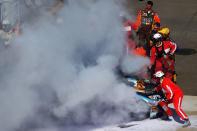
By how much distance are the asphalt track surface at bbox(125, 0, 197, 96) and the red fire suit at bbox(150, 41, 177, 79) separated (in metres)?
1.15

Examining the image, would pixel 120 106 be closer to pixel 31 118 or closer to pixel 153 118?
pixel 153 118

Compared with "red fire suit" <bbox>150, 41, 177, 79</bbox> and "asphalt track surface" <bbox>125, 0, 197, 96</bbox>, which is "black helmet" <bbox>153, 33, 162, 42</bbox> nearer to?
"red fire suit" <bbox>150, 41, 177, 79</bbox>

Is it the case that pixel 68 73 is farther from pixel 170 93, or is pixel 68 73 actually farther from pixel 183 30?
pixel 183 30

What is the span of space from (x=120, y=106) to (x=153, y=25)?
383 cm

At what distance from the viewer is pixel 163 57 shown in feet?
29.0

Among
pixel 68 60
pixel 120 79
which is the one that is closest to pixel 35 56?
pixel 68 60

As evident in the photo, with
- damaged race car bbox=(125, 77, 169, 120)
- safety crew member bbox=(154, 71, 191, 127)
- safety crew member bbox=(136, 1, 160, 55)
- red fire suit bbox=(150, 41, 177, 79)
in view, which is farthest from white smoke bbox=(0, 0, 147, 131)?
safety crew member bbox=(136, 1, 160, 55)

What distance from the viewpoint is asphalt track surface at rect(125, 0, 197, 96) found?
10.8m

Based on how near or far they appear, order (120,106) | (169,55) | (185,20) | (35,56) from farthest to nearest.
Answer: (185,20) → (169,55) → (120,106) → (35,56)

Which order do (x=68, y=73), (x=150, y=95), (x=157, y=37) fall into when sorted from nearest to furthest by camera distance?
(x=68, y=73) → (x=150, y=95) → (x=157, y=37)

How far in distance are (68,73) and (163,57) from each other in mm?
2523

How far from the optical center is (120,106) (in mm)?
7637

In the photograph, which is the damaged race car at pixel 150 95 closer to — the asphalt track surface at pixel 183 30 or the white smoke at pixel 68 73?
the white smoke at pixel 68 73

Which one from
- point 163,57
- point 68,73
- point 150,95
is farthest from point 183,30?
point 68,73
